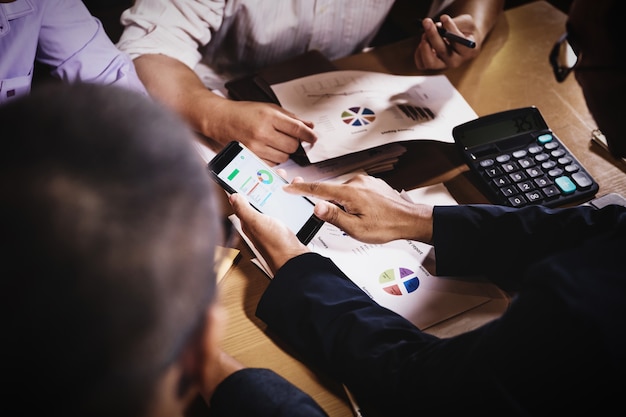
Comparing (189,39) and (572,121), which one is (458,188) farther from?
(189,39)

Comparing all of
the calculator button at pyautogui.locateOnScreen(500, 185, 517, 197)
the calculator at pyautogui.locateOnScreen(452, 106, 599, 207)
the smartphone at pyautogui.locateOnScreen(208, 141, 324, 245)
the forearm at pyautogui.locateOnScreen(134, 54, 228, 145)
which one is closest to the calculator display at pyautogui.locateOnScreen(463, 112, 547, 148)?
the calculator at pyautogui.locateOnScreen(452, 106, 599, 207)

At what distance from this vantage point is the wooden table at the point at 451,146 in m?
0.62

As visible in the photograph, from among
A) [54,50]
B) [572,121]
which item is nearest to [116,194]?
[54,50]

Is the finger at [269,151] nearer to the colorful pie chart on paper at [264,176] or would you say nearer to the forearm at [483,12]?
the colorful pie chart on paper at [264,176]

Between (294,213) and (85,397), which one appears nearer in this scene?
(85,397)

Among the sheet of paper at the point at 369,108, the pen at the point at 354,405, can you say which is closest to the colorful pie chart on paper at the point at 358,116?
the sheet of paper at the point at 369,108

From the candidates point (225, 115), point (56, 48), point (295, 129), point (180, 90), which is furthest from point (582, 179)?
point (56, 48)

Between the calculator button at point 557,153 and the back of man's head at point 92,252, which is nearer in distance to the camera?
the back of man's head at point 92,252

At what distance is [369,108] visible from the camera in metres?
0.91

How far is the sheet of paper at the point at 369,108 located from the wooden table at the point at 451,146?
0.05 m

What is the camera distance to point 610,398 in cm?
42

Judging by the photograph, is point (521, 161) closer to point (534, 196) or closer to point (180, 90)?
point (534, 196)

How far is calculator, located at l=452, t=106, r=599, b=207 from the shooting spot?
80cm

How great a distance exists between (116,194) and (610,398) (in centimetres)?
45
